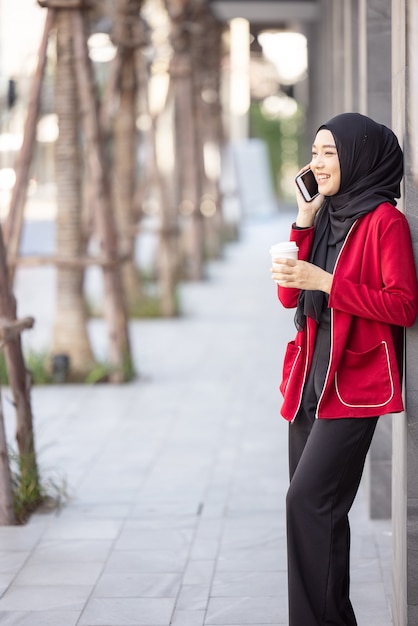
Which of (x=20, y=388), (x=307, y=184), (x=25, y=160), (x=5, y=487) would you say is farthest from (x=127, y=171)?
(x=307, y=184)

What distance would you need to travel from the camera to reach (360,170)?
3607mm

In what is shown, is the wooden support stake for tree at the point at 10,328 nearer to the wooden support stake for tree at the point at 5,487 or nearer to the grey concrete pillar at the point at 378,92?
the wooden support stake for tree at the point at 5,487

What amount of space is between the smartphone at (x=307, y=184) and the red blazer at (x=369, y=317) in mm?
293

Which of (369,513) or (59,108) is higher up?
(59,108)

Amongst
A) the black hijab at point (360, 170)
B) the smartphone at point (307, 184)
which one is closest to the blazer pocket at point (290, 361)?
the black hijab at point (360, 170)

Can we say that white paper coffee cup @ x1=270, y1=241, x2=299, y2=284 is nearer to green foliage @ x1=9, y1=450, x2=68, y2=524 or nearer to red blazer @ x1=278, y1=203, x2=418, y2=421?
red blazer @ x1=278, y1=203, x2=418, y2=421

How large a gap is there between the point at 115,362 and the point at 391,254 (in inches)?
255

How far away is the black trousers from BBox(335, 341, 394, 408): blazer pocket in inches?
3.0

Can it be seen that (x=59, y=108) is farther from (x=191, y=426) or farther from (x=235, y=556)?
(x=235, y=556)

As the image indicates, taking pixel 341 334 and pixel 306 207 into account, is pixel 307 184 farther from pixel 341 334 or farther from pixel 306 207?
pixel 341 334

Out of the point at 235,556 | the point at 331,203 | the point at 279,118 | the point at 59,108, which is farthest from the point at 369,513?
the point at 279,118

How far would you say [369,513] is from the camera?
5836 mm

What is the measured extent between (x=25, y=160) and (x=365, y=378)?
18.6 feet

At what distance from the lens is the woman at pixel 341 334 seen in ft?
11.7
